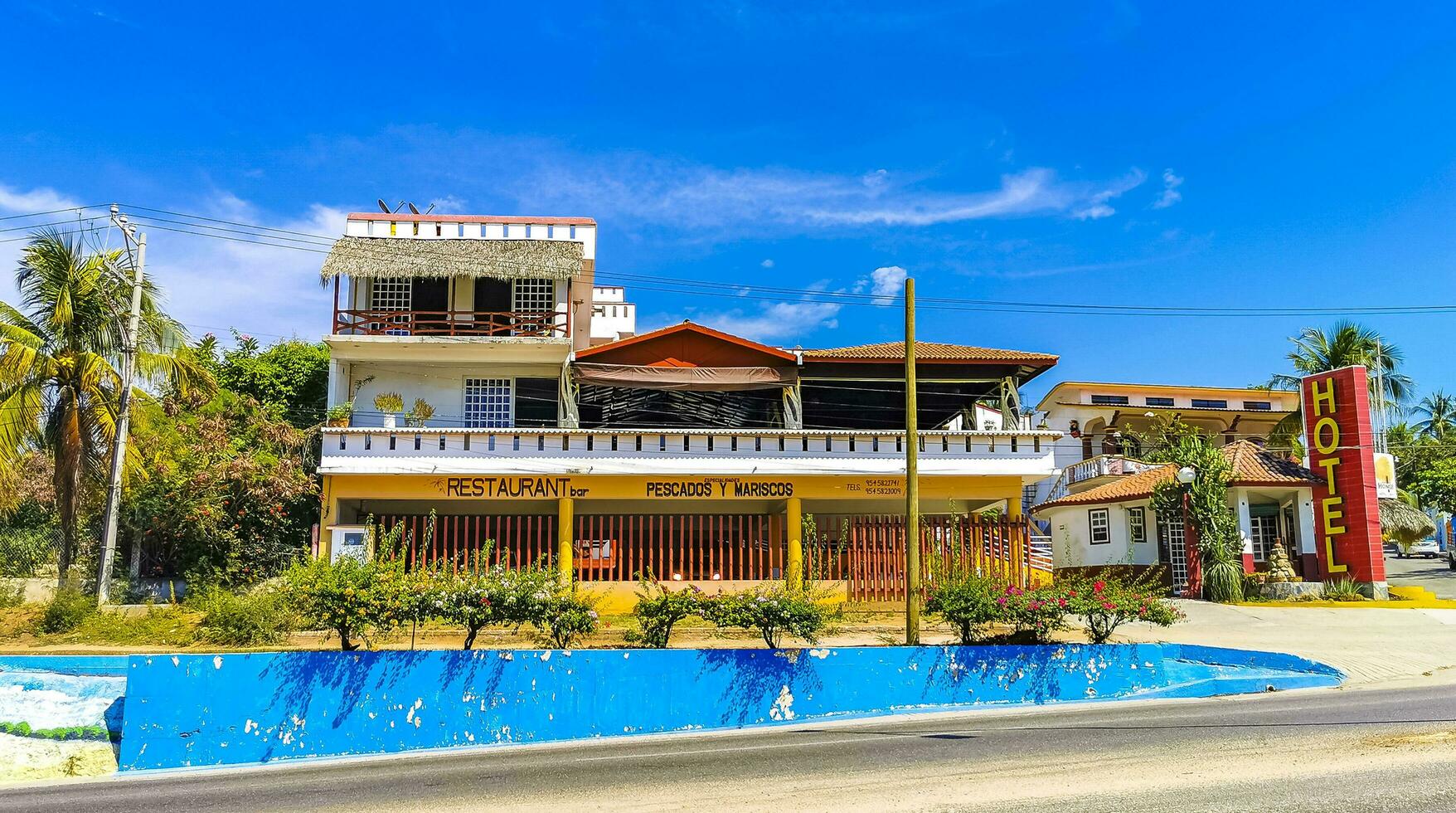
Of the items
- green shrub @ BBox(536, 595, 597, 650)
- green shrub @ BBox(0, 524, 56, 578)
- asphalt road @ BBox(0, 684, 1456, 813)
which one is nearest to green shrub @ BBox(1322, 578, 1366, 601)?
asphalt road @ BBox(0, 684, 1456, 813)

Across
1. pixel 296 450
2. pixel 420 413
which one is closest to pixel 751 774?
pixel 420 413

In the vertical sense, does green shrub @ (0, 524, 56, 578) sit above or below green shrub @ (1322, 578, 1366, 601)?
above

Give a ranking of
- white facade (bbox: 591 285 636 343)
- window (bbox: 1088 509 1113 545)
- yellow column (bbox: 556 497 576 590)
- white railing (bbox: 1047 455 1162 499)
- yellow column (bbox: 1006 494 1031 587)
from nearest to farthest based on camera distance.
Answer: yellow column (bbox: 1006 494 1031 587), yellow column (bbox: 556 497 576 590), window (bbox: 1088 509 1113 545), white railing (bbox: 1047 455 1162 499), white facade (bbox: 591 285 636 343)

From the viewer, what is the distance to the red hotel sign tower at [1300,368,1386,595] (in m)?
27.1

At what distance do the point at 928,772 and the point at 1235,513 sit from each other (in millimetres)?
22821

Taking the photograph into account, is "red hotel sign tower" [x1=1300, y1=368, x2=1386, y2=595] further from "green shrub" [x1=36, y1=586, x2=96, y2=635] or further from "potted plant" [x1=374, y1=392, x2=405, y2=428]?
"green shrub" [x1=36, y1=586, x2=96, y2=635]

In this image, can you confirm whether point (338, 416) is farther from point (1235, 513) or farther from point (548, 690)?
point (1235, 513)

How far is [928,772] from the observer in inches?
412

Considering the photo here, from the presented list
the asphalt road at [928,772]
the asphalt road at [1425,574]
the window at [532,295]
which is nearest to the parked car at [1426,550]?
the asphalt road at [1425,574]

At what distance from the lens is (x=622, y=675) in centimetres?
1449

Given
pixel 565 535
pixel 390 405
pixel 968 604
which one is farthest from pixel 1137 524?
pixel 390 405

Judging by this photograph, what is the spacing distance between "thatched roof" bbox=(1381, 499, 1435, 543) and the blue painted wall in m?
19.8

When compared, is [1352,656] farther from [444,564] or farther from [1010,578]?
[444,564]

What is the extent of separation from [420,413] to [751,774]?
1779 centimetres
